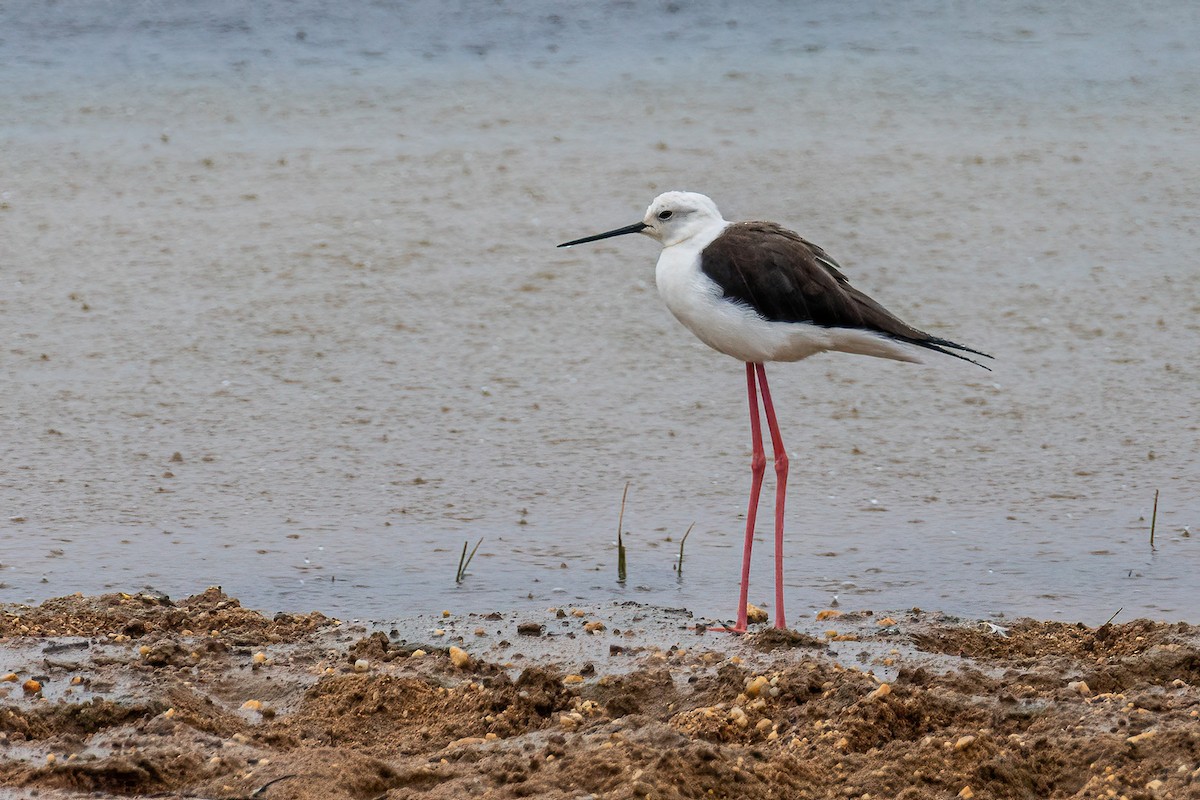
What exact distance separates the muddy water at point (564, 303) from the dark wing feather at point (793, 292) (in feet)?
2.88

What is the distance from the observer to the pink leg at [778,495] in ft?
14.8

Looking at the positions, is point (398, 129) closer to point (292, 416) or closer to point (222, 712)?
point (292, 416)

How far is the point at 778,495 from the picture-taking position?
4.92 m

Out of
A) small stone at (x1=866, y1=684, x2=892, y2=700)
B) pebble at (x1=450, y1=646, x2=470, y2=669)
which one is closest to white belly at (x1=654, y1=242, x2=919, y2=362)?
pebble at (x1=450, y1=646, x2=470, y2=669)

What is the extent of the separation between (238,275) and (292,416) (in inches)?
65.5

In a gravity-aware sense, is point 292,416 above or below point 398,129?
below

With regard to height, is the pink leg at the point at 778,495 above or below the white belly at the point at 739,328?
below

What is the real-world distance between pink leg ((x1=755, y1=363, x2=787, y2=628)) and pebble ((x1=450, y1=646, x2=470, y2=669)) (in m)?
0.93

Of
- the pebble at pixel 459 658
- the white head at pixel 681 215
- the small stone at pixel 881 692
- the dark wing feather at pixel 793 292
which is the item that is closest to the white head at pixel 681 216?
the white head at pixel 681 215

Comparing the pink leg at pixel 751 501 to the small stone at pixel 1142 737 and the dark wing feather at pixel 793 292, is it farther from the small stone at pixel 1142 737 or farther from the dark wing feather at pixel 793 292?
the small stone at pixel 1142 737

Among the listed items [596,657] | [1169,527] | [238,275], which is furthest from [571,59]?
[596,657]

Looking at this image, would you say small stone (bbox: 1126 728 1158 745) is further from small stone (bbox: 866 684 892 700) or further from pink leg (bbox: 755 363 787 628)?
pink leg (bbox: 755 363 787 628)

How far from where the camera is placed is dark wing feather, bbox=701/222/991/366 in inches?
176

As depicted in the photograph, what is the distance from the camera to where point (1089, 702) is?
3.58 meters
